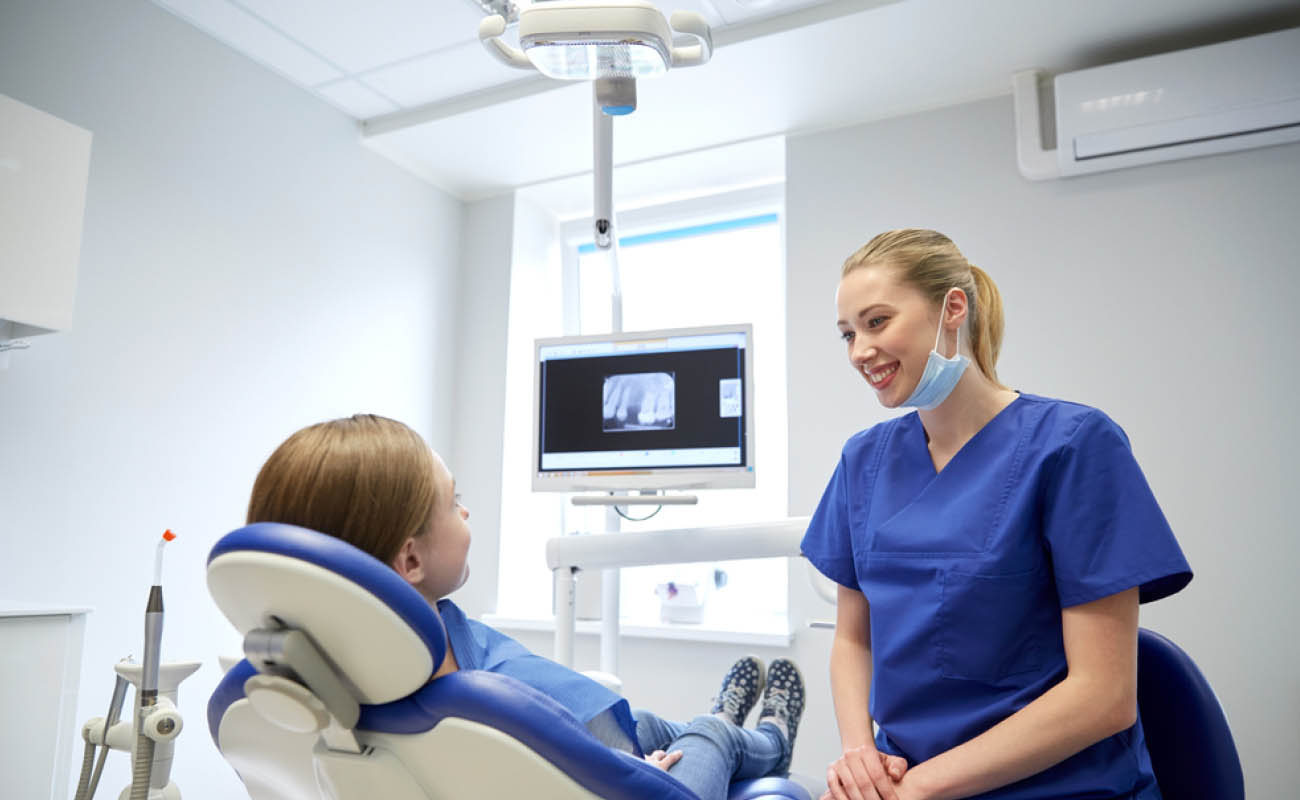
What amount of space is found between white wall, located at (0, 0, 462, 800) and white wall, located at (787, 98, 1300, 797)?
5.31 ft

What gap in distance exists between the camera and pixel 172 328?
2.42 metres

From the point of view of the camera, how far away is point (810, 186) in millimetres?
2998

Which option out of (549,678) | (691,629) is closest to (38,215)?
(549,678)

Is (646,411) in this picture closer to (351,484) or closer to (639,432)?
(639,432)

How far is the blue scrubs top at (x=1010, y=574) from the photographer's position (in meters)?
1.01

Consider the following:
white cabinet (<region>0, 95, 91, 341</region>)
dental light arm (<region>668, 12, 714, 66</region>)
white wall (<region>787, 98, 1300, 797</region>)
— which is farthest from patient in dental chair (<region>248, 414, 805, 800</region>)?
white wall (<region>787, 98, 1300, 797</region>)

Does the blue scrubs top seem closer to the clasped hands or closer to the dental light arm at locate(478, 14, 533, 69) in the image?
the clasped hands

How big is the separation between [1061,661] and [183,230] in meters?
2.40

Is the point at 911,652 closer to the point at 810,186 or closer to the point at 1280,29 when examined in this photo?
the point at 810,186

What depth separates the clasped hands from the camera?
108 centimetres

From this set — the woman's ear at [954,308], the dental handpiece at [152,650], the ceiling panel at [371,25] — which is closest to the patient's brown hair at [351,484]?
the dental handpiece at [152,650]

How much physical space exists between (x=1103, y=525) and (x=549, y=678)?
70 cm

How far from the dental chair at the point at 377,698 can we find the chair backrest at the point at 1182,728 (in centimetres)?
71

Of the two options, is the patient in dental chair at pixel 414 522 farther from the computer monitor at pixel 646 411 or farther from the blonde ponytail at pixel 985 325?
the computer monitor at pixel 646 411
